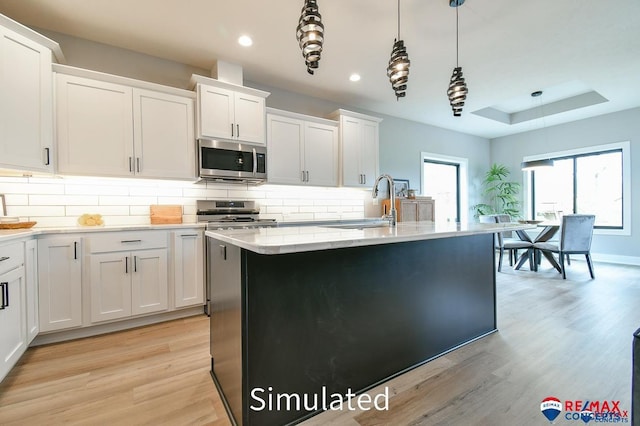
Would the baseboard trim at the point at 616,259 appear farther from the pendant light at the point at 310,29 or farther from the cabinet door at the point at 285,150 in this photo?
the pendant light at the point at 310,29

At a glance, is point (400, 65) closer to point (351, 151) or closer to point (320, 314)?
point (320, 314)

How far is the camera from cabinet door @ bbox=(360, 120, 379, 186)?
14.7 feet

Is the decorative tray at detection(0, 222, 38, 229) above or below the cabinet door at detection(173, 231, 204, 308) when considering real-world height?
above

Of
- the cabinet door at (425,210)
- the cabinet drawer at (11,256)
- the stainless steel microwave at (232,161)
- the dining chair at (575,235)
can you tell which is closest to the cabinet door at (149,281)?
the cabinet drawer at (11,256)

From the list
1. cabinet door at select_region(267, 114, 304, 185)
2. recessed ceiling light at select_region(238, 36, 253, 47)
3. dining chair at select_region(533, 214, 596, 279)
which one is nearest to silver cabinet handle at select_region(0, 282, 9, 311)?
cabinet door at select_region(267, 114, 304, 185)

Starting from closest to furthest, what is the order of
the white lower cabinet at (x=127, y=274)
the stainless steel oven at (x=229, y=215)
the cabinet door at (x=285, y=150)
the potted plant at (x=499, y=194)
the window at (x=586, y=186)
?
the white lower cabinet at (x=127, y=274) < the stainless steel oven at (x=229, y=215) < the cabinet door at (x=285, y=150) < the window at (x=586, y=186) < the potted plant at (x=499, y=194)

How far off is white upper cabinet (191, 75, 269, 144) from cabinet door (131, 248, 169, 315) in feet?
4.44

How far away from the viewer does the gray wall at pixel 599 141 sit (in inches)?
199

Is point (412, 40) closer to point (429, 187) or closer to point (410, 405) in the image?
point (410, 405)

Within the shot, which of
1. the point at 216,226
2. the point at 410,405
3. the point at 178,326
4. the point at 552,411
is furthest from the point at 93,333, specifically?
the point at 552,411

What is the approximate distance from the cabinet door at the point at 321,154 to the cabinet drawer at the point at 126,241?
6.58 ft

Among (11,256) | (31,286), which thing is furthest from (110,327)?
(11,256)

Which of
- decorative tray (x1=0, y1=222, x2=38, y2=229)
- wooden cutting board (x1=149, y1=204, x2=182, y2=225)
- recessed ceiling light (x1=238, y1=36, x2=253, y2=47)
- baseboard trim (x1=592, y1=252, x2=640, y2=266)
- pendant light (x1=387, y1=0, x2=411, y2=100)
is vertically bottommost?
baseboard trim (x1=592, y1=252, x2=640, y2=266)

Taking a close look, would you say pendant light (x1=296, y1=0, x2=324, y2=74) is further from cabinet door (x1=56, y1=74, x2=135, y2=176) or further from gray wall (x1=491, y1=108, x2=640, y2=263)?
gray wall (x1=491, y1=108, x2=640, y2=263)
